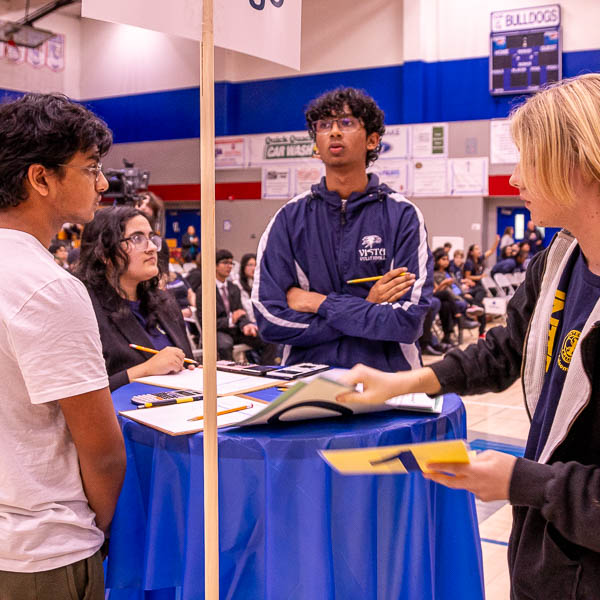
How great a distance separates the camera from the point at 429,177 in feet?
46.6

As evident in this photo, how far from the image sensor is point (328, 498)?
160 centimetres

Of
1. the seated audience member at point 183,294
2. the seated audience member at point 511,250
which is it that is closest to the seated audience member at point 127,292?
the seated audience member at point 183,294

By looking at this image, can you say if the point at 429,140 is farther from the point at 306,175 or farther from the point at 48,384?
the point at 48,384

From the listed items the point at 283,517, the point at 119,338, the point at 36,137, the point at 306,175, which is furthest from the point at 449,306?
the point at 36,137

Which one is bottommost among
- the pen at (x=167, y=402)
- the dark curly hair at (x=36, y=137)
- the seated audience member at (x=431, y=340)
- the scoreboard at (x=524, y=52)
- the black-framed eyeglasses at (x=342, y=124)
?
the seated audience member at (x=431, y=340)

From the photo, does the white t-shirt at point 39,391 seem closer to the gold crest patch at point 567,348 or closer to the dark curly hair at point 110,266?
the gold crest patch at point 567,348

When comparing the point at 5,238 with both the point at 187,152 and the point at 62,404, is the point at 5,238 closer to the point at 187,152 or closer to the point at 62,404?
the point at 62,404

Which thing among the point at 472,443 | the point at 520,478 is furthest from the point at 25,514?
the point at 472,443

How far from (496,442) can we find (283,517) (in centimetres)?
371

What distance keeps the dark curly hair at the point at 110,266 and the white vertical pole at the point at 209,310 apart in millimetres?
1324

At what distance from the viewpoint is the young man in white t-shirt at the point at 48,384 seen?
4.40 feet

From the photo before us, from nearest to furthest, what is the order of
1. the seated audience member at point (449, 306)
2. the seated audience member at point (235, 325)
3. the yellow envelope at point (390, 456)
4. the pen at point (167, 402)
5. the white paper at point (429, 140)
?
the yellow envelope at point (390, 456) < the pen at point (167, 402) < the seated audience member at point (235, 325) < the seated audience member at point (449, 306) < the white paper at point (429, 140)

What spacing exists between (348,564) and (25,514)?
706mm

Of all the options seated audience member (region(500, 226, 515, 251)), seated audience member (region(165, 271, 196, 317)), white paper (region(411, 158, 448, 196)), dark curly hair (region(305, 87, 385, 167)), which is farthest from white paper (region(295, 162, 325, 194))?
dark curly hair (region(305, 87, 385, 167))
